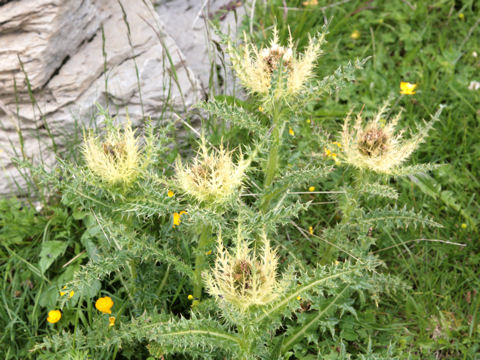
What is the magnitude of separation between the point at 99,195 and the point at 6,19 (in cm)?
156

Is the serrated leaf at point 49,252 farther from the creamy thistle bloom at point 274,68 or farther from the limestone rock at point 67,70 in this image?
the creamy thistle bloom at point 274,68

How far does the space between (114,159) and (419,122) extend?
241 cm

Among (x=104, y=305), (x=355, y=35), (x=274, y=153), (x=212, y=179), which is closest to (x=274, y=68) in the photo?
(x=274, y=153)

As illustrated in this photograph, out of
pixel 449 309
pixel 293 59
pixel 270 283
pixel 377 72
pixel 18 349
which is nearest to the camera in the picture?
pixel 270 283

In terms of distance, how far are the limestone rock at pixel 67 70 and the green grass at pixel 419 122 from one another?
90 cm

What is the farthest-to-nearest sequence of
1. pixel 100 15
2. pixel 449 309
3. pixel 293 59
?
pixel 100 15 → pixel 449 309 → pixel 293 59

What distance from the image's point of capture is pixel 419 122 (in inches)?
134

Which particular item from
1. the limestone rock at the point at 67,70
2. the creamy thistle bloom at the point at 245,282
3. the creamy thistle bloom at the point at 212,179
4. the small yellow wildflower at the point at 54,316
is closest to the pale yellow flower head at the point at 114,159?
the creamy thistle bloom at the point at 212,179

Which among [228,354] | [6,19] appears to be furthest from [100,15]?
[228,354]

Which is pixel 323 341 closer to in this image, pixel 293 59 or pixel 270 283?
pixel 270 283

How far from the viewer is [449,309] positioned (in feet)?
8.26

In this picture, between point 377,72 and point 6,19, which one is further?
point 377,72

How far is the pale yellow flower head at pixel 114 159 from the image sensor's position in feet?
6.25

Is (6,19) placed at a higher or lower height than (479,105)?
higher
